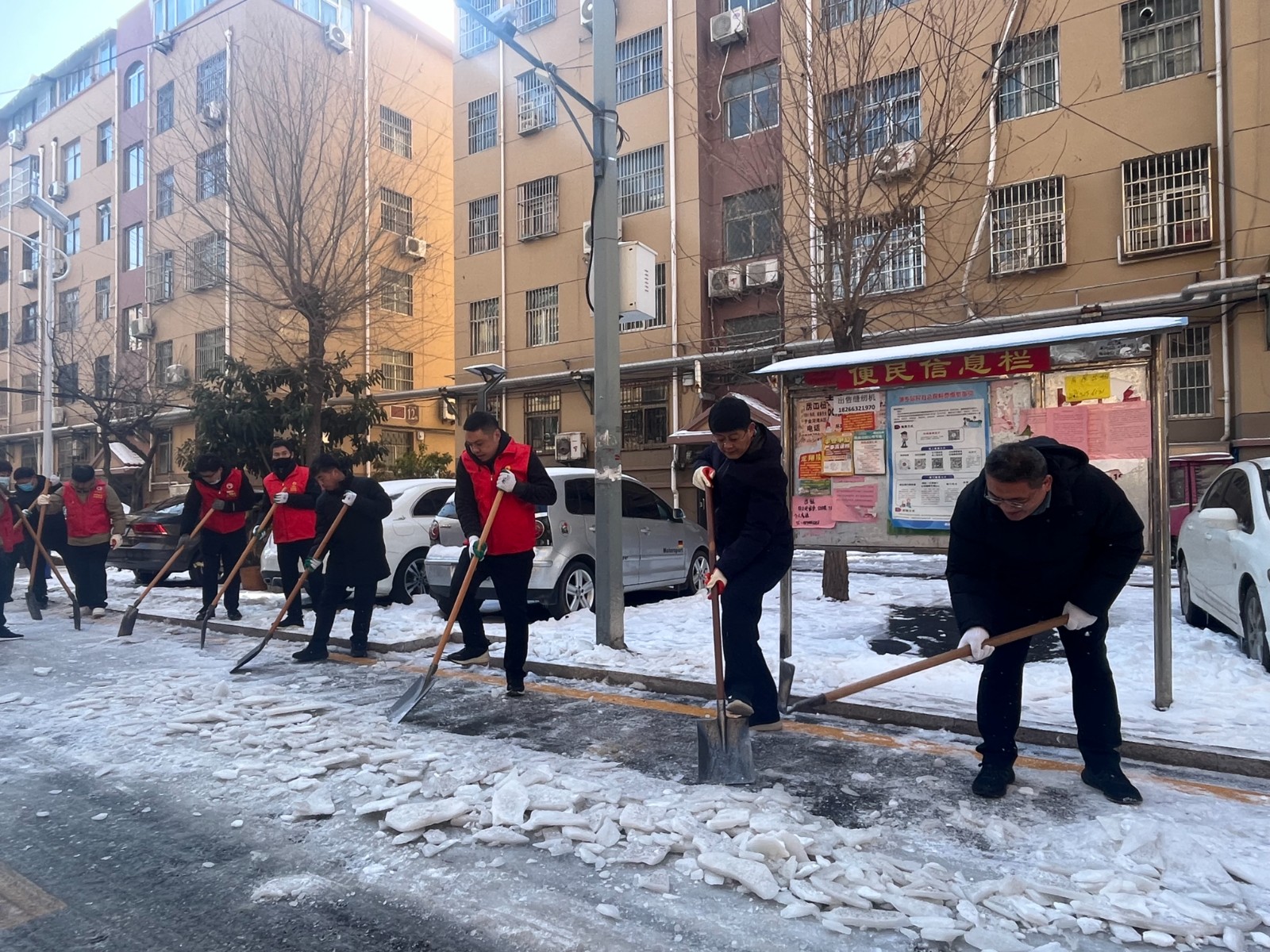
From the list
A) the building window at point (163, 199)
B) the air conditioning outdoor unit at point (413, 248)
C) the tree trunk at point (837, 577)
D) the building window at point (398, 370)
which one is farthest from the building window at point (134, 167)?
the tree trunk at point (837, 577)

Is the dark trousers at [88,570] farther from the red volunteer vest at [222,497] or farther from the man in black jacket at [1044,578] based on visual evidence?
the man in black jacket at [1044,578]

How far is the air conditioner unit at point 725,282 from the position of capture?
18031mm

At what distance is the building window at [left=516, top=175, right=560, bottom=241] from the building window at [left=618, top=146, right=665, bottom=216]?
6.17 ft

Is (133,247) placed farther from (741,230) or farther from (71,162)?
(741,230)

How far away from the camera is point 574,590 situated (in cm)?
883

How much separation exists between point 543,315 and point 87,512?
13.7 meters

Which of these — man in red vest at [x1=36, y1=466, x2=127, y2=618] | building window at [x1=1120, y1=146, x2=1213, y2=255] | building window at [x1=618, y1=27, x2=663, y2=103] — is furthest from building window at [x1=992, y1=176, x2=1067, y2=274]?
man in red vest at [x1=36, y1=466, x2=127, y2=618]

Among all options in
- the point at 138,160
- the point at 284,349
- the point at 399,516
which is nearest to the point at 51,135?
the point at 138,160

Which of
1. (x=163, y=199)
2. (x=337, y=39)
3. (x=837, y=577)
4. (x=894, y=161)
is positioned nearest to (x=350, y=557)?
(x=837, y=577)

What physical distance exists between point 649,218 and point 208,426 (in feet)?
34.2

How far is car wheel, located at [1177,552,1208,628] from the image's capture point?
293 inches

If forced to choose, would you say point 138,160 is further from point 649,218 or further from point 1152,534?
point 1152,534

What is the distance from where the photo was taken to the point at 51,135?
109 ft

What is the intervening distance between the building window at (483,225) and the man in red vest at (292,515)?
51.1ft
